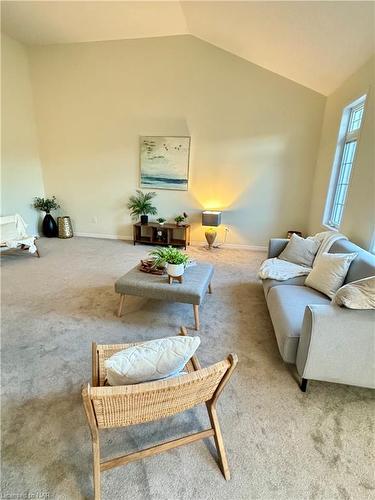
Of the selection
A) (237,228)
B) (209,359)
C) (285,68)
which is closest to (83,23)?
(285,68)

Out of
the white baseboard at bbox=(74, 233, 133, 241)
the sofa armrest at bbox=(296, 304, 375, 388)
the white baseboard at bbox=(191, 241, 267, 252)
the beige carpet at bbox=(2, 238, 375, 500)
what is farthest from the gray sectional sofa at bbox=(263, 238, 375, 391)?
the white baseboard at bbox=(74, 233, 133, 241)

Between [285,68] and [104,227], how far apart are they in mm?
4325

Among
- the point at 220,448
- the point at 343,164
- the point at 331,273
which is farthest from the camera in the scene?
the point at 343,164

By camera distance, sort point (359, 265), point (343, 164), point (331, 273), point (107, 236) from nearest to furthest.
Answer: point (359, 265) < point (331, 273) < point (343, 164) < point (107, 236)

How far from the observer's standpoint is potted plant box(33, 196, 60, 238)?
17.3 feet

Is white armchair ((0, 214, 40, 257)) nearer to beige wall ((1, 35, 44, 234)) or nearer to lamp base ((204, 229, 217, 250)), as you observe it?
beige wall ((1, 35, 44, 234))

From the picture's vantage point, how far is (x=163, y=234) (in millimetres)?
5078

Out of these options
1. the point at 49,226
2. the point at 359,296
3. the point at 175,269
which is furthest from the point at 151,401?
the point at 49,226

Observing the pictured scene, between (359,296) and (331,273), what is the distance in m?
0.76

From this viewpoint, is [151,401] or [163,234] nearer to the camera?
[151,401]

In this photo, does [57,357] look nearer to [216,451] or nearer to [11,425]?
[11,425]

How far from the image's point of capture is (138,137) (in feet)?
16.2

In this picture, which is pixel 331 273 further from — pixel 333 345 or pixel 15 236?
pixel 15 236

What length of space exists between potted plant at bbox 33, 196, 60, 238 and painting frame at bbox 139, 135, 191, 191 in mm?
1978
